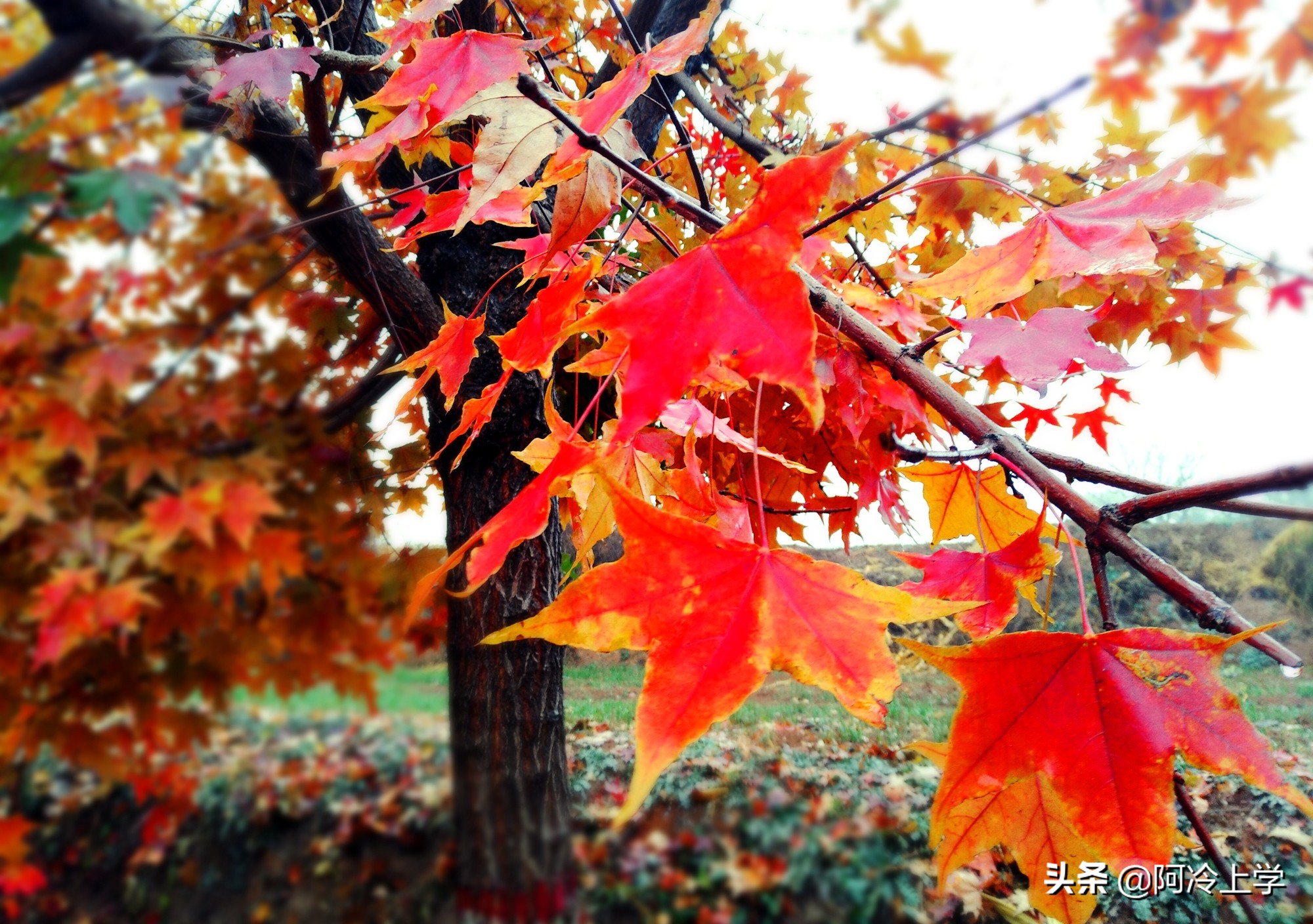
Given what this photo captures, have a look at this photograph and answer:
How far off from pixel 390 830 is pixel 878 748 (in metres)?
1.03

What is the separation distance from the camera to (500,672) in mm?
776

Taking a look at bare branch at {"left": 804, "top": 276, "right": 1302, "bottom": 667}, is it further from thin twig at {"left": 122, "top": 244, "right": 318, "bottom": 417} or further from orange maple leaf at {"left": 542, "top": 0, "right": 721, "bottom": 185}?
thin twig at {"left": 122, "top": 244, "right": 318, "bottom": 417}

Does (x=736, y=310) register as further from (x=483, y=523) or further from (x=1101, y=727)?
(x=483, y=523)

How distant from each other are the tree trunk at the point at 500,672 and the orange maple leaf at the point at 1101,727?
1.77 ft

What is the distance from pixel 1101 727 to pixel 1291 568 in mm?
1508

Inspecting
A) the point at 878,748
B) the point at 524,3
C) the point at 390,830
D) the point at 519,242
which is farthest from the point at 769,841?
the point at 524,3

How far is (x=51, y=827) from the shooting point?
35 centimetres

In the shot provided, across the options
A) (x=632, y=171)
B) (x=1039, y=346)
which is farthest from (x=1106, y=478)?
(x=632, y=171)

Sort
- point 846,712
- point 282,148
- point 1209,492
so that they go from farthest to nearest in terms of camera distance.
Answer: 1. point 846,712
2. point 282,148
3. point 1209,492

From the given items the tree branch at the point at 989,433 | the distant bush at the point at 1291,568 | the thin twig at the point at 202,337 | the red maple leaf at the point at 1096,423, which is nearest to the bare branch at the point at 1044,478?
the tree branch at the point at 989,433

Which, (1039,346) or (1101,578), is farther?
(1039,346)

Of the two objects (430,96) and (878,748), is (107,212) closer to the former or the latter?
(430,96)

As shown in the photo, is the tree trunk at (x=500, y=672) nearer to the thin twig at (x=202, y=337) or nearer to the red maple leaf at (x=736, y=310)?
the thin twig at (x=202, y=337)

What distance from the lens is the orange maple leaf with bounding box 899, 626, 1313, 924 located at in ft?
0.84
